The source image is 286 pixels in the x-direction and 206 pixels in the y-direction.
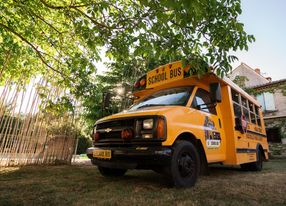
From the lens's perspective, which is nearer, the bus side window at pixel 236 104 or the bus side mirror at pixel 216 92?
the bus side mirror at pixel 216 92

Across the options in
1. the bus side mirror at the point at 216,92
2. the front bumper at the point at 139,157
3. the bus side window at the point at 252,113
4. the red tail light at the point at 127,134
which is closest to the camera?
the front bumper at the point at 139,157

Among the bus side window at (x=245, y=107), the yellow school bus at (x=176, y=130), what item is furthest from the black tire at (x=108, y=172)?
the bus side window at (x=245, y=107)

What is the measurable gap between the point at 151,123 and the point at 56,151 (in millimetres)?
4844

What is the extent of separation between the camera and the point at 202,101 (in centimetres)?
472

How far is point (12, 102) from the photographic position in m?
6.37

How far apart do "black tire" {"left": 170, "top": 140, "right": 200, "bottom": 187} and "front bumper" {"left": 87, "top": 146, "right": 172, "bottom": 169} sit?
0.65ft

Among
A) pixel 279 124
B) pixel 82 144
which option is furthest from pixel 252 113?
pixel 82 144

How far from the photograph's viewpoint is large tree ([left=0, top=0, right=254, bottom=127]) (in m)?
3.57

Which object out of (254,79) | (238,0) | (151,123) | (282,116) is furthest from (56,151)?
(254,79)

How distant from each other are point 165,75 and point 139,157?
7.93 ft

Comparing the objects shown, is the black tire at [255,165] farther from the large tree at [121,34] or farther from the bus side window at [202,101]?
the large tree at [121,34]

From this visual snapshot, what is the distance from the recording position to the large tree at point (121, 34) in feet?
11.7

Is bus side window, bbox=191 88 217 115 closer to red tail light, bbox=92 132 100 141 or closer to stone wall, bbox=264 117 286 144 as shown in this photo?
red tail light, bbox=92 132 100 141

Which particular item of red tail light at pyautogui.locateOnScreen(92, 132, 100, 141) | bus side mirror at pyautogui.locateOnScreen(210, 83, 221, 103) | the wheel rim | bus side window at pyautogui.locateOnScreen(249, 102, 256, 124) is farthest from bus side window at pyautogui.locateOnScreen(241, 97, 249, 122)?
red tail light at pyautogui.locateOnScreen(92, 132, 100, 141)
